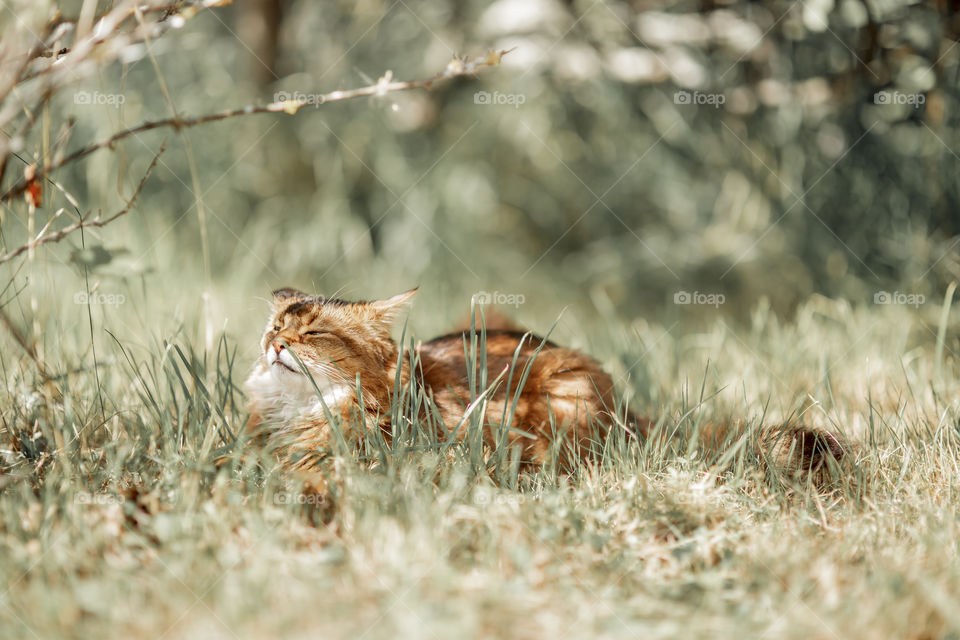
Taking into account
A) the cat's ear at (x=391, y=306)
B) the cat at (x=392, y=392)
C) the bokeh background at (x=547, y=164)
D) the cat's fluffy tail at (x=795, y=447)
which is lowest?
the cat's fluffy tail at (x=795, y=447)

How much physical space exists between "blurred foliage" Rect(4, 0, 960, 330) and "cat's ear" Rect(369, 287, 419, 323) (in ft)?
4.94

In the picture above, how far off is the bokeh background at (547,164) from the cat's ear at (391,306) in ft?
3.12

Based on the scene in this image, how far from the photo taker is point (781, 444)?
6.70ft

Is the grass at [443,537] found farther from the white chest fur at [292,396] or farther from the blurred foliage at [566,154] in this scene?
the blurred foliage at [566,154]

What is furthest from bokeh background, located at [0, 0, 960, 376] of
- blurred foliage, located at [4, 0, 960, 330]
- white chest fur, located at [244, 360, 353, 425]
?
white chest fur, located at [244, 360, 353, 425]

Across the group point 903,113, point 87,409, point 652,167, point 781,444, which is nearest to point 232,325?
point 87,409

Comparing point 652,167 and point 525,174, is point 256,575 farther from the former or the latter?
point 525,174

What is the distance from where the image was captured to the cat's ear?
2199 mm

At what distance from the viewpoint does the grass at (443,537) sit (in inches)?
49.7

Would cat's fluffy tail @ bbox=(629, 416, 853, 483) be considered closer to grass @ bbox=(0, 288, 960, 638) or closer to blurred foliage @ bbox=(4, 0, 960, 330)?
grass @ bbox=(0, 288, 960, 638)

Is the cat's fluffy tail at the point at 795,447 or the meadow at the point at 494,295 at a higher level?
the meadow at the point at 494,295

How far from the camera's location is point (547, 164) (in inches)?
192

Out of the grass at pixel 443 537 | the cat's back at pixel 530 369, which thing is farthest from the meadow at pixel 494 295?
the cat's back at pixel 530 369

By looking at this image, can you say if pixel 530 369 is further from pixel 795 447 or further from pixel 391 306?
pixel 795 447
